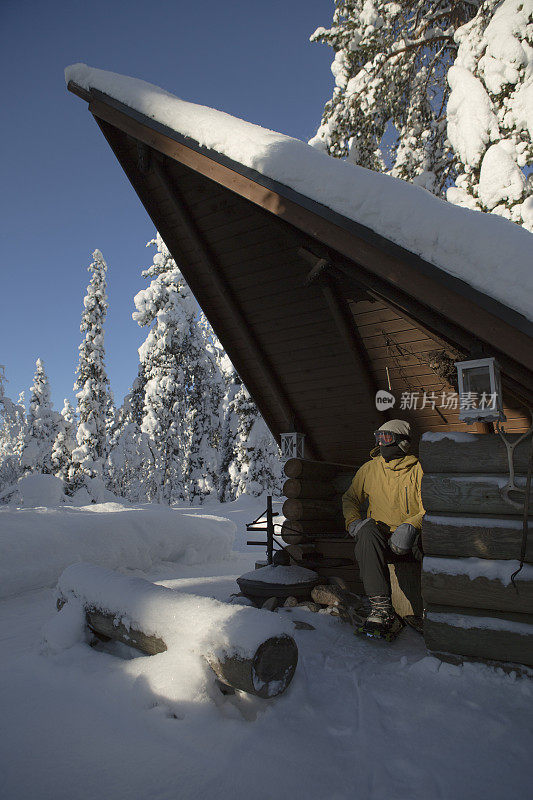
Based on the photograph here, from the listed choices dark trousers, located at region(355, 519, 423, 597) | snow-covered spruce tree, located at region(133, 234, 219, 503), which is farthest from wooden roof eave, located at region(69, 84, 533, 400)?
snow-covered spruce tree, located at region(133, 234, 219, 503)

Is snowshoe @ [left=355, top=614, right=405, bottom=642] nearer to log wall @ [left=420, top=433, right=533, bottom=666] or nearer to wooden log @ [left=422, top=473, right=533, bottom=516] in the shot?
log wall @ [left=420, top=433, right=533, bottom=666]

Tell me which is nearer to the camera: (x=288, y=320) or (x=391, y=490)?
(x=391, y=490)

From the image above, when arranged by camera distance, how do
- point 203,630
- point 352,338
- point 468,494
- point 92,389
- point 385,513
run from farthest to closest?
point 92,389
point 352,338
point 385,513
point 468,494
point 203,630

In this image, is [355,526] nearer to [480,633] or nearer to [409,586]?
[409,586]

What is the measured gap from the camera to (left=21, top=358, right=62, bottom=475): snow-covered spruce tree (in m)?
28.2

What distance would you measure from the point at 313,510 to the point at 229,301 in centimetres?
300

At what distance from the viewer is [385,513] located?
14.9 ft

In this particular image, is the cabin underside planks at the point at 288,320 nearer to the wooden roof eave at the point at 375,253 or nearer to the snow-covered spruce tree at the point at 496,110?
the wooden roof eave at the point at 375,253

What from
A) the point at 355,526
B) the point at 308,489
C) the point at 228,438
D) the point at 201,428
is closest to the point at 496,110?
the point at 308,489

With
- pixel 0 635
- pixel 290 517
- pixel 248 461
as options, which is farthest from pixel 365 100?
pixel 248 461

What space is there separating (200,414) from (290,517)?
22.4 meters

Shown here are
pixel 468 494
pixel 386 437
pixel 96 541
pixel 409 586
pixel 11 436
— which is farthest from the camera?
pixel 11 436

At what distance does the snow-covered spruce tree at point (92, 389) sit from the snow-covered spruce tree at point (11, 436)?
2941 millimetres

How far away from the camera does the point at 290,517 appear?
5.86 metres
